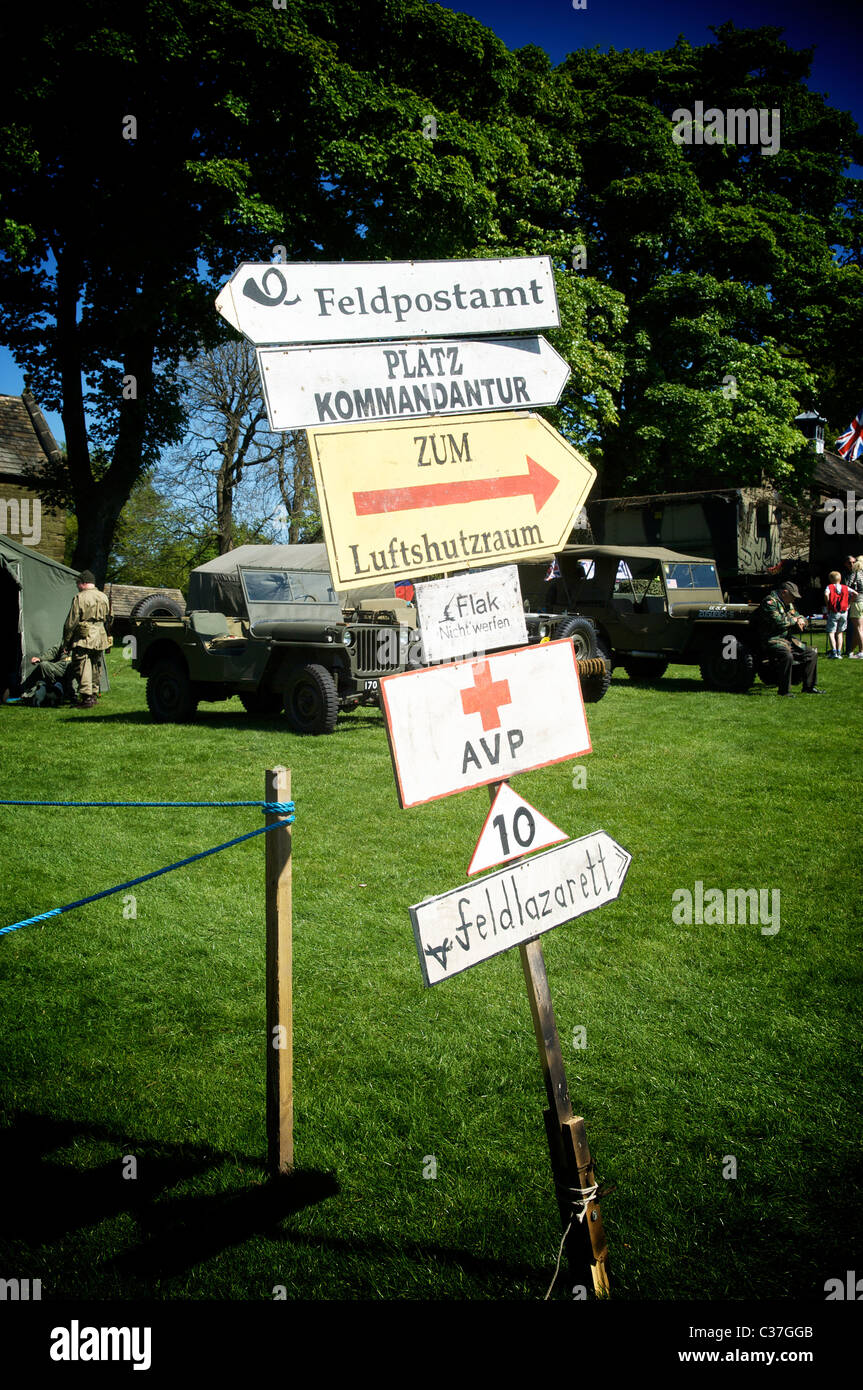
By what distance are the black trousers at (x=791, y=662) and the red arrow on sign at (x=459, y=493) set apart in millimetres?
11147

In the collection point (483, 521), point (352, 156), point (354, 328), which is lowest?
point (483, 521)

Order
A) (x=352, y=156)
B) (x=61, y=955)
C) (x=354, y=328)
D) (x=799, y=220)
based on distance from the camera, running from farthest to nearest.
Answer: (x=799, y=220)
(x=352, y=156)
(x=61, y=955)
(x=354, y=328)

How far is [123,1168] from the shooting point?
2795 millimetres

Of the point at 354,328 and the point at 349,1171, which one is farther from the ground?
the point at 354,328

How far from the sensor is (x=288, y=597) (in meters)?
11.4

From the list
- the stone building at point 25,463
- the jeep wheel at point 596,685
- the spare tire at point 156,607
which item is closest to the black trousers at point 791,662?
the jeep wheel at point 596,685

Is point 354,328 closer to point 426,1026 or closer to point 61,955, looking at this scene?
point 426,1026

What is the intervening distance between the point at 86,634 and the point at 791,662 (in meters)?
10.1

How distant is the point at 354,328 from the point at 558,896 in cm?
166

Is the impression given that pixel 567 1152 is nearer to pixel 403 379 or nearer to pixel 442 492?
pixel 442 492

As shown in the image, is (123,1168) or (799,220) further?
(799,220)

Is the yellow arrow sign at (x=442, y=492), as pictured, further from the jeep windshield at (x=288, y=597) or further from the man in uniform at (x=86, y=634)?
the man in uniform at (x=86, y=634)
